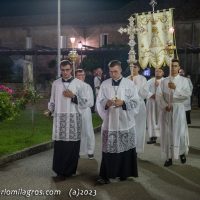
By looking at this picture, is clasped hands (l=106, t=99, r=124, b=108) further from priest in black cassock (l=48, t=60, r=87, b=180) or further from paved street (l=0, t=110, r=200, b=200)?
paved street (l=0, t=110, r=200, b=200)

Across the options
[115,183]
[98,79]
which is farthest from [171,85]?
[98,79]

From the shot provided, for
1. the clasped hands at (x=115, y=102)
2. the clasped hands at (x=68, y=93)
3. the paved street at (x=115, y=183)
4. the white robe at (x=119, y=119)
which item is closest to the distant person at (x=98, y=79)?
the paved street at (x=115, y=183)

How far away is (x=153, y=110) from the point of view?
→ 1449 centimetres

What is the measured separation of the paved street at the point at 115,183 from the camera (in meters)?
7.70

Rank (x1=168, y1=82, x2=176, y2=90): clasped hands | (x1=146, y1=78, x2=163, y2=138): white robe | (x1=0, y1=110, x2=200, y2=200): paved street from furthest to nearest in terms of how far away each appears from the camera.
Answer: (x1=146, y1=78, x2=163, y2=138): white robe, (x1=168, y1=82, x2=176, y2=90): clasped hands, (x1=0, y1=110, x2=200, y2=200): paved street

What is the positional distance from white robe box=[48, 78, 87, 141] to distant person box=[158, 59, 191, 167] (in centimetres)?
209

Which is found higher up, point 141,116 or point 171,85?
point 171,85

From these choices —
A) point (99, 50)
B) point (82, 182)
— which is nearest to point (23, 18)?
point (99, 50)

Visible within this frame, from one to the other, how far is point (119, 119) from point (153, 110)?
5.94m

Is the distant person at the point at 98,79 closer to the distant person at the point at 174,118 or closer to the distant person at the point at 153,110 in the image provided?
the distant person at the point at 153,110

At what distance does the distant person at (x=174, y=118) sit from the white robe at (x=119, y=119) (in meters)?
1.69

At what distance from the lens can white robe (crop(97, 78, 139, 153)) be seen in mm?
8594

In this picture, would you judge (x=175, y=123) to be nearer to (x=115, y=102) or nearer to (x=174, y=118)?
(x=174, y=118)

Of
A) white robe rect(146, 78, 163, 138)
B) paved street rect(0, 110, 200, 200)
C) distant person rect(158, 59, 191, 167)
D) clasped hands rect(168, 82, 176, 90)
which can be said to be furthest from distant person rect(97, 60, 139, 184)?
white robe rect(146, 78, 163, 138)
